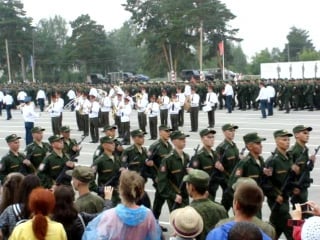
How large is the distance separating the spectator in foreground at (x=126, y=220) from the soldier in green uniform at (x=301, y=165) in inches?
160

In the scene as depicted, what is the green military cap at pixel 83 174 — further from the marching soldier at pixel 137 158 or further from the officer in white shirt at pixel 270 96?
the officer in white shirt at pixel 270 96

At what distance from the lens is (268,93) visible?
87.7 ft

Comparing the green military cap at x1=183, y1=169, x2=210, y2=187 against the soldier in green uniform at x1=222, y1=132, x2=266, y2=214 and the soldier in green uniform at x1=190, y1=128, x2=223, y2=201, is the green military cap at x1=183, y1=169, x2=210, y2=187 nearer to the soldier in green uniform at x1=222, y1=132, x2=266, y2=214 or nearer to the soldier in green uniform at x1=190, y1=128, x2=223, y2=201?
the soldier in green uniform at x1=222, y1=132, x2=266, y2=214

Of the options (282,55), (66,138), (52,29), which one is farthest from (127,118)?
(52,29)

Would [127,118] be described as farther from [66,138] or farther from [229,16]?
[229,16]

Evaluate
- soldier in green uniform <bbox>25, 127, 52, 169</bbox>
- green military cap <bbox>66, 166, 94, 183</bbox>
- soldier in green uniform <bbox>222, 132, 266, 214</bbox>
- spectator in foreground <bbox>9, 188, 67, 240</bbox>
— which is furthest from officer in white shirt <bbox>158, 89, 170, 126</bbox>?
spectator in foreground <bbox>9, 188, 67, 240</bbox>

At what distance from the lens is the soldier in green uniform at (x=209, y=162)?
9.71 m

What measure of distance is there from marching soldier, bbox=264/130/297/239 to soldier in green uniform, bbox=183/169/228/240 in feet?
10.2

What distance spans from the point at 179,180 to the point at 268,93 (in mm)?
17885

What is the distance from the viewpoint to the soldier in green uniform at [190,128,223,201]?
971 cm

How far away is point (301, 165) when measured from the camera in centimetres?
920

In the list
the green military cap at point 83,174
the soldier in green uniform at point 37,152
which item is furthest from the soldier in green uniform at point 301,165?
the soldier in green uniform at point 37,152

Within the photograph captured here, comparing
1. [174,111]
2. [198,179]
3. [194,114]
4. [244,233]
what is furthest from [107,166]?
[174,111]

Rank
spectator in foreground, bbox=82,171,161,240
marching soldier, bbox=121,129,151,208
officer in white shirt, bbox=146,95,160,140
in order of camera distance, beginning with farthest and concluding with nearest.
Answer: officer in white shirt, bbox=146,95,160,140 → marching soldier, bbox=121,129,151,208 → spectator in foreground, bbox=82,171,161,240
